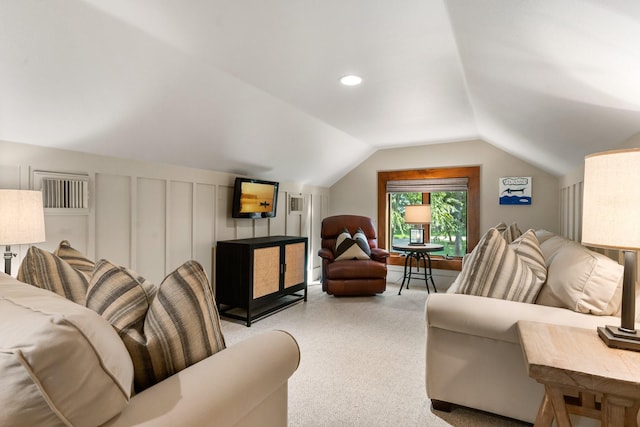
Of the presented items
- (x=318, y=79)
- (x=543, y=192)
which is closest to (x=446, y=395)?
(x=318, y=79)

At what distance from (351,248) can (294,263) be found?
926 mm

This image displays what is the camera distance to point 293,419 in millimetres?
1845

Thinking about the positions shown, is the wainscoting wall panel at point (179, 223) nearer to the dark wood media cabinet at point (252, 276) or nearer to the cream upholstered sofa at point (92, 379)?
the dark wood media cabinet at point (252, 276)

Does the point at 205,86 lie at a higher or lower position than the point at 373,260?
higher

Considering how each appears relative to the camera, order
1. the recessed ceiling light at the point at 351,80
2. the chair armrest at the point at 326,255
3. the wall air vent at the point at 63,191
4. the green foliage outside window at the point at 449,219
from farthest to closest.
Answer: the green foliage outside window at the point at 449,219 < the chair armrest at the point at 326,255 < the recessed ceiling light at the point at 351,80 < the wall air vent at the point at 63,191

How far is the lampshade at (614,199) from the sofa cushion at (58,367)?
1525 mm

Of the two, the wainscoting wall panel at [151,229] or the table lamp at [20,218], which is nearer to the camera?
the table lamp at [20,218]

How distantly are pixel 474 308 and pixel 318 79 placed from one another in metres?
1.90

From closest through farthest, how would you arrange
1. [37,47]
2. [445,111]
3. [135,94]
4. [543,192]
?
1. [37,47]
2. [135,94]
3. [445,111]
4. [543,192]

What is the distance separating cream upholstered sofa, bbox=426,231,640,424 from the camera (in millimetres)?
1625

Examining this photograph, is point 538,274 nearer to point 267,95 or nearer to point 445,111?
point 445,111

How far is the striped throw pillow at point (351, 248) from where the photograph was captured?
4.68 m

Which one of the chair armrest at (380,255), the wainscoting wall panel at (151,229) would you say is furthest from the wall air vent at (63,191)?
Result: the chair armrest at (380,255)

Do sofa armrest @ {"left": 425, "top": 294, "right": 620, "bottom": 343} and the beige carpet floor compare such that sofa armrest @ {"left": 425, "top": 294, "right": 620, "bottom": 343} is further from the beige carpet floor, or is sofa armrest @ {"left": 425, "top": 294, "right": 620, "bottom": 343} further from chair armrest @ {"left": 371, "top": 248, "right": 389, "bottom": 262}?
chair armrest @ {"left": 371, "top": 248, "right": 389, "bottom": 262}
